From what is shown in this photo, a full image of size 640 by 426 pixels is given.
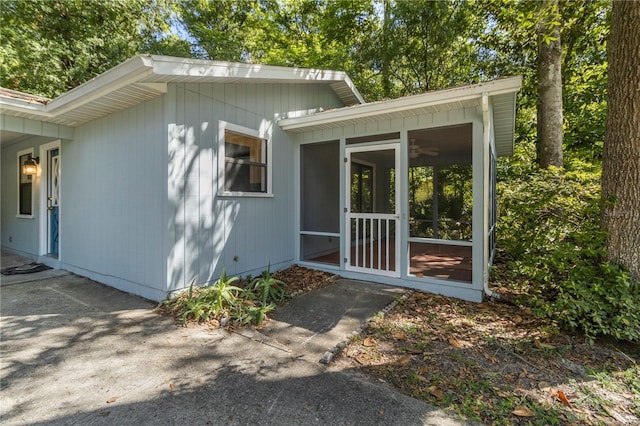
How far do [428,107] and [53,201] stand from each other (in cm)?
712

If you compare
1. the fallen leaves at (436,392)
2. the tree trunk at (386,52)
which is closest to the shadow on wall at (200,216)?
the fallen leaves at (436,392)

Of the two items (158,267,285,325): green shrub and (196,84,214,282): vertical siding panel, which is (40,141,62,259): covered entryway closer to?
(196,84,214,282): vertical siding panel

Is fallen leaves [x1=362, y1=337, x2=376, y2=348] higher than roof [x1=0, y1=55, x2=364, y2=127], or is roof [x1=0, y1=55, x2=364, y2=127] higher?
Result: roof [x1=0, y1=55, x2=364, y2=127]

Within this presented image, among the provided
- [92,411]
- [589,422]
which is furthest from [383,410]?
[92,411]

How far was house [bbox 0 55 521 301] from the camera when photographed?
3.87 m

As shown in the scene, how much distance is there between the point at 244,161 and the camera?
4848 mm

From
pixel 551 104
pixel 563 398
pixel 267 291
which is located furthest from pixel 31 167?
pixel 551 104

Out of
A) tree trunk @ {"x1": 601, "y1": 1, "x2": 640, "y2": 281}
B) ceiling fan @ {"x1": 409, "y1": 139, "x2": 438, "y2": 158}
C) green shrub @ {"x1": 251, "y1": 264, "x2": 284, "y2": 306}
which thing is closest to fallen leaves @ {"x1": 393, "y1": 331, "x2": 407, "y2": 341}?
green shrub @ {"x1": 251, "y1": 264, "x2": 284, "y2": 306}

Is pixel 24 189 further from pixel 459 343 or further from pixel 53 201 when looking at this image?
pixel 459 343

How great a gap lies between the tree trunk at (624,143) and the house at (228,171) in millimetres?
911

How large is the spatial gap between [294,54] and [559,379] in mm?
11803

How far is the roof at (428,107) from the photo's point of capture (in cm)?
359

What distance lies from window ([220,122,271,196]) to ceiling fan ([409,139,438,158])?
2399 millimetres

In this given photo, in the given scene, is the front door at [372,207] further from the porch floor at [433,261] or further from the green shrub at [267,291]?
the green shrub at [267,291]
